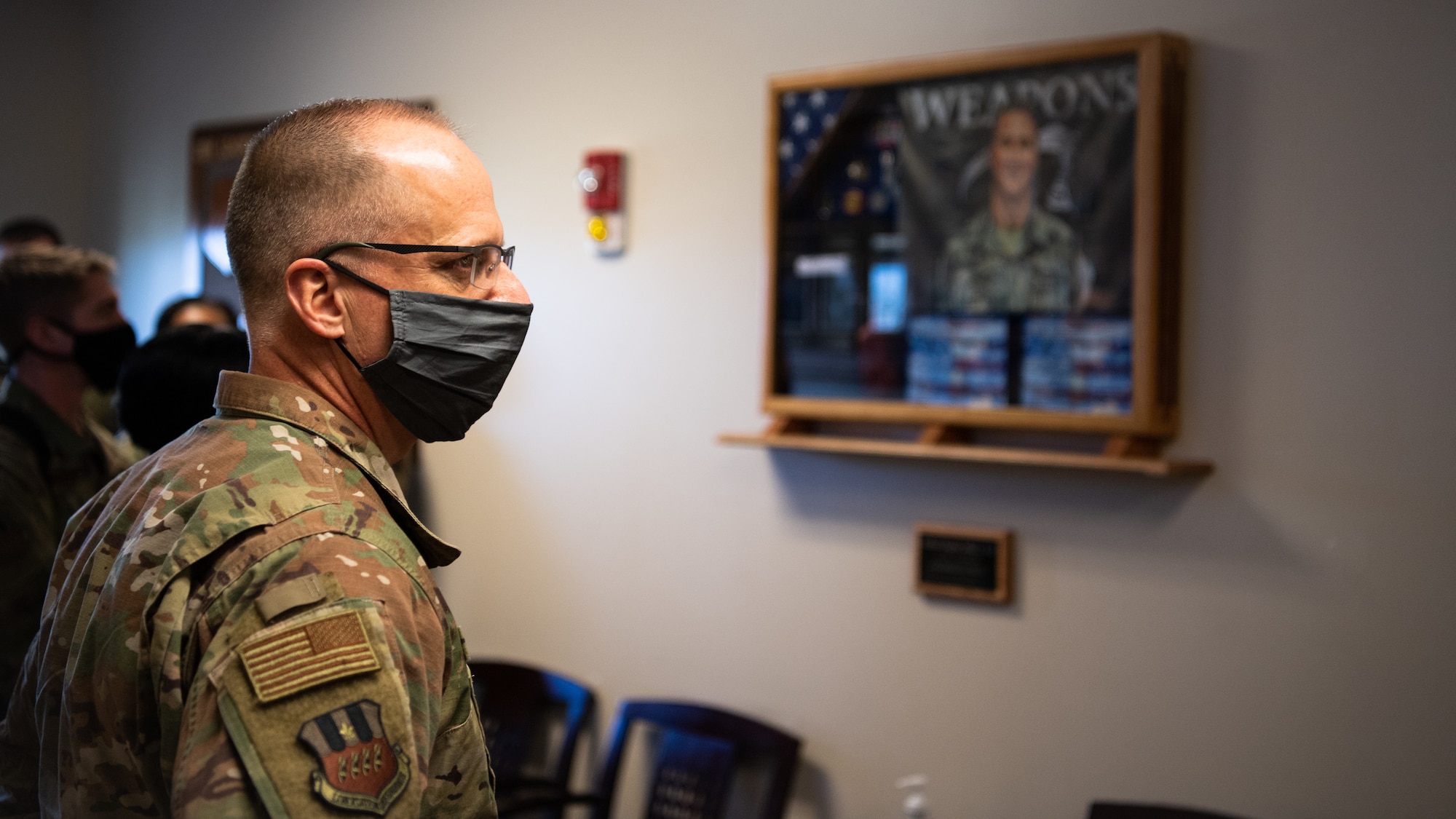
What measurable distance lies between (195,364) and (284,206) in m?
0.94

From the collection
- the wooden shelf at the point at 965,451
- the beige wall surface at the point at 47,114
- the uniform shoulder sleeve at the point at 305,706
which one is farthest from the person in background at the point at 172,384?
the beige wall surface at the point at 47,114

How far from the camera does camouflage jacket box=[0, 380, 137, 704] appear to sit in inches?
88.2

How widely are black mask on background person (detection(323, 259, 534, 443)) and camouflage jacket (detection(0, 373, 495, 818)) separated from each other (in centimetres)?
8

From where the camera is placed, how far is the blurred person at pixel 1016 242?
242 cm

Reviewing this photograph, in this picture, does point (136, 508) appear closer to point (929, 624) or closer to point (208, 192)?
point (929, 624)

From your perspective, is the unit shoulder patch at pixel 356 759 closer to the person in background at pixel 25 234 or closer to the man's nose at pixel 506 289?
the man's nose at pixel 506 289

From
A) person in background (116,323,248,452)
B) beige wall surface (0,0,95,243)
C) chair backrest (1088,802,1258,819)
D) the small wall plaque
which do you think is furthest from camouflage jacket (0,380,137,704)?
beige wall surface (0,0,95,243)

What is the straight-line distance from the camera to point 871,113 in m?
2.69

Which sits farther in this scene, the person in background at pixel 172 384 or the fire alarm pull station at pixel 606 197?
the fire alarm pull station at pixel 606 197

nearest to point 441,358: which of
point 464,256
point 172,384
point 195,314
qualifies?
point 464,256

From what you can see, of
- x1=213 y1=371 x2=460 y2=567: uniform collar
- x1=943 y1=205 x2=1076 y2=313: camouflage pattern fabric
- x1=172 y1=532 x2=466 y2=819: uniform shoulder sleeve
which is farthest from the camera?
x1=943 y1=205 x2=1076 y2=313: camouflage pattern fabric

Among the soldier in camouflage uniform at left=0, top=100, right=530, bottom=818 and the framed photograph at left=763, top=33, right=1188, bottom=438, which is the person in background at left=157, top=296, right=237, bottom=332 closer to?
the framed photograph at left=763, top=33, right=1188, bottom=438

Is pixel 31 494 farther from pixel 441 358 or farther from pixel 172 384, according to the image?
pixel 441 358

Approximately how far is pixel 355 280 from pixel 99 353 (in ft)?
6.13
